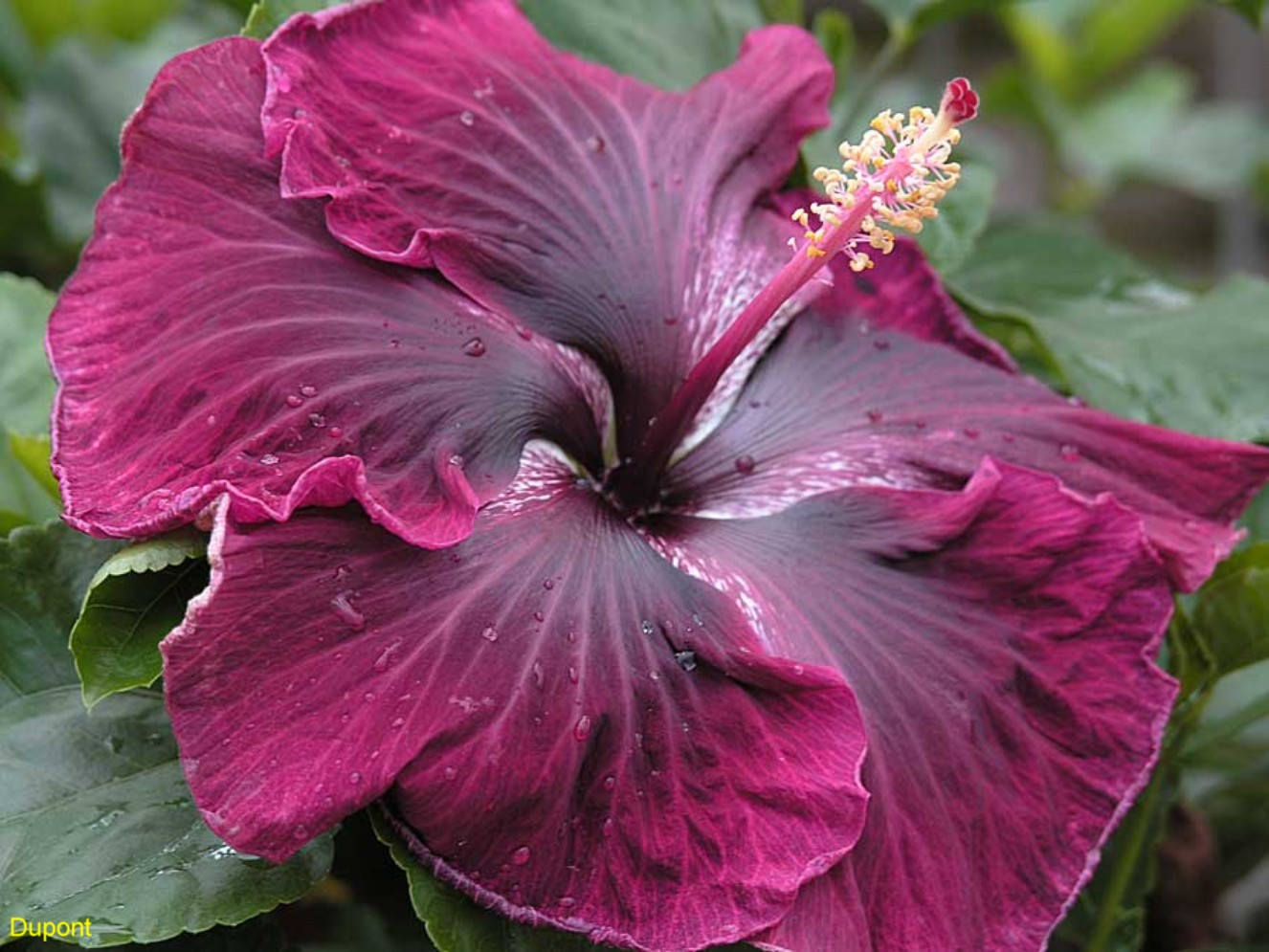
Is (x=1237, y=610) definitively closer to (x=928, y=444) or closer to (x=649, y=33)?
(x=928, y=444)

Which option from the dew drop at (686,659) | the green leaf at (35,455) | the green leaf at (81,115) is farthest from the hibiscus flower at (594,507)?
the green leaf at (81,115)

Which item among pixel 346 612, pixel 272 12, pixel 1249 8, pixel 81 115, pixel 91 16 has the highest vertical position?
pixel 1249 8

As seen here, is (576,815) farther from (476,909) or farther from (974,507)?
(974,507)

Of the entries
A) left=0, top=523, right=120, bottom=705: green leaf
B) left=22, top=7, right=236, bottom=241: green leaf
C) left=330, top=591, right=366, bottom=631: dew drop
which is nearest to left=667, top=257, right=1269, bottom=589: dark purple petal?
left=330, top=591, right=366, bottom=631: dew drop

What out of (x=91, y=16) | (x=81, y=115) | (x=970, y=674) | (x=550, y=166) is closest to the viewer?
(x=970, y=674)

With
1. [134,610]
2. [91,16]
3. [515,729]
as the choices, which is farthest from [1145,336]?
[91,16]

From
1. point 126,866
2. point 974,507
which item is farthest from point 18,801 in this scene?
point 974,507
